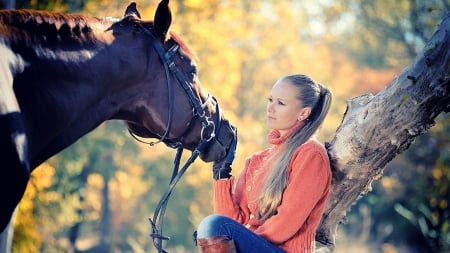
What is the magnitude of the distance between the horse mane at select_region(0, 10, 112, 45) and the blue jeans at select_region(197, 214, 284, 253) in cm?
122

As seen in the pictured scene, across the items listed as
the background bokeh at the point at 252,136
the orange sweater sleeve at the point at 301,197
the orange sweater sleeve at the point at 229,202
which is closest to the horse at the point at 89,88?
the orange sweater sleeve at the point at 229,202

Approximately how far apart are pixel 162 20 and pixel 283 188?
1.21 meters

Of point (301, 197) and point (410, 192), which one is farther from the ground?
point (301, 197)

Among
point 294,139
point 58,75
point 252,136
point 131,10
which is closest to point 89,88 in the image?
point 58,75

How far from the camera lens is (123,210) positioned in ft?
75.5

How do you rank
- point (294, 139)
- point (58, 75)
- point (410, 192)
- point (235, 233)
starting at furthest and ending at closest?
point (410, 192), point (294, 139), point (235, 233), point (58, 75)

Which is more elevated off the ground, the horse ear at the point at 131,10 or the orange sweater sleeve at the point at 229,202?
the horse ear at the point at 131,10

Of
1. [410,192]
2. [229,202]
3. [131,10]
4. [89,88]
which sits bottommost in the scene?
[410,192]

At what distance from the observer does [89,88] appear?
3203mm

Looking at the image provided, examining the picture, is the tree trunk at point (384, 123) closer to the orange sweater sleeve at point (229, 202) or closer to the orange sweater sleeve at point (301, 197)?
the orange sweater sleeve at point (301, 197)

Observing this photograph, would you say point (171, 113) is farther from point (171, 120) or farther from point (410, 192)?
point (410, 192)

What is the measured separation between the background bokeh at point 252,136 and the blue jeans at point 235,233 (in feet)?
16.2

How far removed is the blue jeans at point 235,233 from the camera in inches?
124

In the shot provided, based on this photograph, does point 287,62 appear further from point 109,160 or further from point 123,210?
point 123,210
